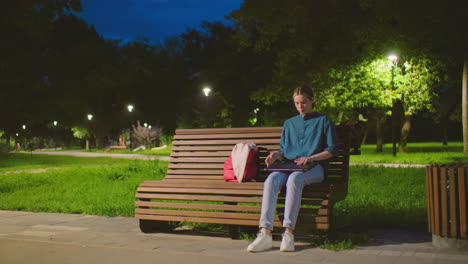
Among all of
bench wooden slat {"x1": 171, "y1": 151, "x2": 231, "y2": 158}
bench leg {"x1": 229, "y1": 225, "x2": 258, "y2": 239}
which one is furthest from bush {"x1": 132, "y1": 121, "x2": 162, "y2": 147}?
bench leg {"x1": 229, "y1": 225, "x2": 258, "y2": 239}

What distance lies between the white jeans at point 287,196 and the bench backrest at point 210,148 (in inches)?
37.9

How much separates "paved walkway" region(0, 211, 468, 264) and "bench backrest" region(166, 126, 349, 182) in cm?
88

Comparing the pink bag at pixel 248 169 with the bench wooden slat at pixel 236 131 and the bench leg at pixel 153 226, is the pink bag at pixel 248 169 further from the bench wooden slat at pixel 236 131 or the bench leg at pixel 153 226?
the bench leg at pixel 153 226

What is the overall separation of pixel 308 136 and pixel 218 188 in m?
1.14

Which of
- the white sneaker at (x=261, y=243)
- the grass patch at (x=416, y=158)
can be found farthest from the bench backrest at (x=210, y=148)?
the grass patch at (x=416, y=158)

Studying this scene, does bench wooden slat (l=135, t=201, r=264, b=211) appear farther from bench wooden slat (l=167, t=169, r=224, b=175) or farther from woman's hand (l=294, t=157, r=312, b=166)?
bench wooden slat (l=167, t=169, r=224, b=175)

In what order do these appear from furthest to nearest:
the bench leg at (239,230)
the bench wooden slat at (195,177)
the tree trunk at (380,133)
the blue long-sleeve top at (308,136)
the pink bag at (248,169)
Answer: the tree trunk at (380,133) < the bench wooden slat at (195,177) < the pink bag at (248,169) < the bench leg at (239,230) < the blue long-sleeve top at (308,136)

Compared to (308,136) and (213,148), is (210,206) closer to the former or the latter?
(213,148)

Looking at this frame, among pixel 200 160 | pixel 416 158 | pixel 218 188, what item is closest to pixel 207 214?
pixel 218 188

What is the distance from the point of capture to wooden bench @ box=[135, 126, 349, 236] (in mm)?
6047

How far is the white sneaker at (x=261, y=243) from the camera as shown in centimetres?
577

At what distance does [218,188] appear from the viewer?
257 inches

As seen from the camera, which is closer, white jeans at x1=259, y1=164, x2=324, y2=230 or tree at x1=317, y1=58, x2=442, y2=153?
white jeans at x1=259, y1=164, x2=324, y2=230

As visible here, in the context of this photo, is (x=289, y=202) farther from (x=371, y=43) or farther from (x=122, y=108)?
(x=122, y=108)
